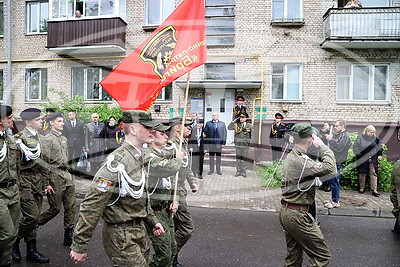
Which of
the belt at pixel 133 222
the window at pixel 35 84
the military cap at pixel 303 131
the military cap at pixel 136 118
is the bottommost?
the belt at pixel 133 222

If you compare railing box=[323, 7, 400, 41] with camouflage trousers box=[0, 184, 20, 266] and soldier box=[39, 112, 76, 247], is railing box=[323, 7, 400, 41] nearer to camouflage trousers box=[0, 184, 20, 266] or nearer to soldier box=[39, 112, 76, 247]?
soldier box=[39, 112, 76, 247]

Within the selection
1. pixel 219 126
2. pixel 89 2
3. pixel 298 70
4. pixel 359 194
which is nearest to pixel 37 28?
pixel 89 2

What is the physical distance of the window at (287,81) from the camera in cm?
1421

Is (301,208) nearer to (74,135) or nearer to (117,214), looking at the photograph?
(117,214)

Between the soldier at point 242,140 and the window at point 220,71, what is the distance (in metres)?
3.82

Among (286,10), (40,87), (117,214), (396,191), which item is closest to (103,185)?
(117,214)

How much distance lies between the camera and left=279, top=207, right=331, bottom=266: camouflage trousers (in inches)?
141

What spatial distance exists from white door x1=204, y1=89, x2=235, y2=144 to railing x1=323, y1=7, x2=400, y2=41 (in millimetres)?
4613

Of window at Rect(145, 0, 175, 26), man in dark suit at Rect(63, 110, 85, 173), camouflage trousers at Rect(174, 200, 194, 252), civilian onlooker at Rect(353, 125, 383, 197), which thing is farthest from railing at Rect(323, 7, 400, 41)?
camouflage trousers at Rect(174, 200, 194, 252)

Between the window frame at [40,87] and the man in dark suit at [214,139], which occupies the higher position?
the window frame at [40,87]

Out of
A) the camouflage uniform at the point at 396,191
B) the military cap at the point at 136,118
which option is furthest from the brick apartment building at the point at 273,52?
the military cap at the point at 136,118

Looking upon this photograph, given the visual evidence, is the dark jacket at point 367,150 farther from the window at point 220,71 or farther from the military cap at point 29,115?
the military cap at point 29,115

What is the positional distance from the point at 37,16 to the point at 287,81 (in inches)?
493

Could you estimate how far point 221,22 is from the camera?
47.6ft
